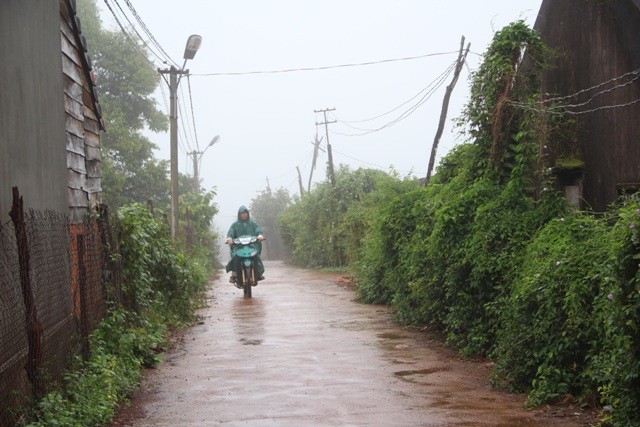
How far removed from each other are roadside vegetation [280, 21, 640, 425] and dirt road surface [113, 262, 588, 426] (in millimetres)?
452

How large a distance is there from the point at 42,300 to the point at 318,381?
11.0ft

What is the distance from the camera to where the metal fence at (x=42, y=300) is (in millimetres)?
6477

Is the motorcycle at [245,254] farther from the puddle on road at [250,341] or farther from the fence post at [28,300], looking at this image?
the fence post at [28,300]

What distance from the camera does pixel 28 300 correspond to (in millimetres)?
6676

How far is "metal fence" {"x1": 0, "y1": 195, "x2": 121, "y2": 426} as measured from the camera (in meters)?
6.48

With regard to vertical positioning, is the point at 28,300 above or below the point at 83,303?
above

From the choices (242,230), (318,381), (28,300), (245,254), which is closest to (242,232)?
(242,230)

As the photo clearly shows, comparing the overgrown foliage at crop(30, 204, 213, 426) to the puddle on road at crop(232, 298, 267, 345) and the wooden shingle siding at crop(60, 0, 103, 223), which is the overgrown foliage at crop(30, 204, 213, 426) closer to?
the puddle on road at crop(232, 298, 267, 345)

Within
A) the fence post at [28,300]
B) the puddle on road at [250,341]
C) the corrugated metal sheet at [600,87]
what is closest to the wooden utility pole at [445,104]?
the corrugated metal sheet at [600,87]

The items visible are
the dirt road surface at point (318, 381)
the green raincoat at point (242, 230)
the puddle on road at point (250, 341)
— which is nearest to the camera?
the dirt road surface at point (318, 381)

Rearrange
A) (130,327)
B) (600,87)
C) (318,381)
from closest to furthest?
1. (318,381)
2. (130,327)
3. (600,87)

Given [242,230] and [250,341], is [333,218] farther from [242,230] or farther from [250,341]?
[250,341]

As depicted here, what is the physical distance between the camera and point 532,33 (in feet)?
43.3

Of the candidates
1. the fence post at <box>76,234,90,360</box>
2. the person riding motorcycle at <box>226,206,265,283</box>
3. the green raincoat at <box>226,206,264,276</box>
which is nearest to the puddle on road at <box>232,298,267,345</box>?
the person riding motorcycle at <box>226,206,265,283</box>
